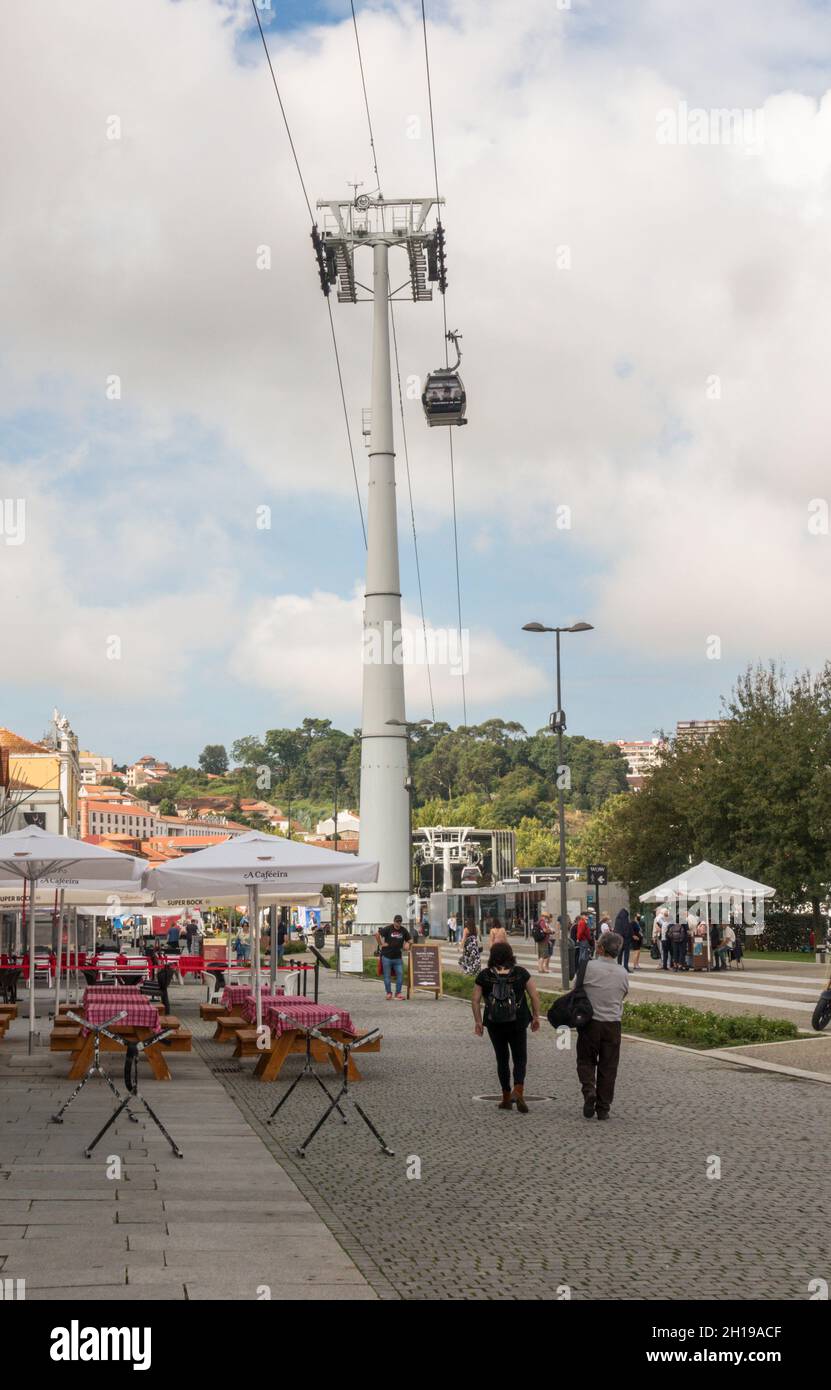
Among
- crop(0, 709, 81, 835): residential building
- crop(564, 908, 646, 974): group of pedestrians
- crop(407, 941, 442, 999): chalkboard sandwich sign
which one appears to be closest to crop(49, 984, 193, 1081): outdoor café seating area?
crop(407, 941, 442, 999): chalkboard sandwich sign

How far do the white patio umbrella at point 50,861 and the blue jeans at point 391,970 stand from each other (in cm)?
1163

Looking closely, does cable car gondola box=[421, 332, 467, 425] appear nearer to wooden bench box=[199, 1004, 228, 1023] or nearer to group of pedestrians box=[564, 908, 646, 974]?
group of pedestrians box=[564, 908, 646, 974]

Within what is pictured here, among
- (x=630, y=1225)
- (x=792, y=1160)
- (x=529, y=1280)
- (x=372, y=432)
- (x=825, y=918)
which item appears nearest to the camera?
(x=529, y=1280)

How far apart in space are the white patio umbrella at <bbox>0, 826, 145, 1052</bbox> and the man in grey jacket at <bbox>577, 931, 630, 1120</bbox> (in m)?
6.77

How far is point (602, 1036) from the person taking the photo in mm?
13078

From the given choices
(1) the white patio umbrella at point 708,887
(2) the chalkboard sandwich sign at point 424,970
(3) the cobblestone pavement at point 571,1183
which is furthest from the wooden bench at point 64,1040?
(1) the white patio umbrella at point 708,887

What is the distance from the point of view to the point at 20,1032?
23203 mm

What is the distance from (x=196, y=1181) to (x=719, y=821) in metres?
50.0

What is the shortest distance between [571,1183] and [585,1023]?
3.43 m

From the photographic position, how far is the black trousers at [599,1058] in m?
12.9

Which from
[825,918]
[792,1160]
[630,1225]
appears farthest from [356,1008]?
[825,918]

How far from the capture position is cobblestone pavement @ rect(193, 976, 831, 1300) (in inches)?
282

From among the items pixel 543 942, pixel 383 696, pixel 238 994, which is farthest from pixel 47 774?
pixel 238 994
